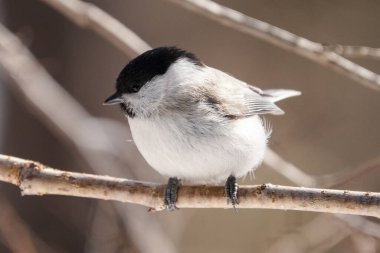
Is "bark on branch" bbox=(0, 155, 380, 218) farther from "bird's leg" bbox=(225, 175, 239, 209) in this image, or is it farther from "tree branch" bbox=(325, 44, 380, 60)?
"tree branch" bbox=(325, 44, 380, 60)

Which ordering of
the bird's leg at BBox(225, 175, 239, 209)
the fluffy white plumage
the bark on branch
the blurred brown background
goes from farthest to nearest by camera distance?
the blurred brown background → the fluffy white plumage → the bird's leg at BBox(225, 175, 239, 209) → the bark on branch

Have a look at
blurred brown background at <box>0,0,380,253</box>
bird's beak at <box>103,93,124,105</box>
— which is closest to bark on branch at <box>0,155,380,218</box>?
bird's beak at <box>103,93,124,105</box>

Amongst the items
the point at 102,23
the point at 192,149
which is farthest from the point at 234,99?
the point at 102,23

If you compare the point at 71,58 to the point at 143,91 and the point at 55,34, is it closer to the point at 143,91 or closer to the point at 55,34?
the point at 55,34

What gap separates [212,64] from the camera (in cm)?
462

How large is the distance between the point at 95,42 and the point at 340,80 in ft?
6.36

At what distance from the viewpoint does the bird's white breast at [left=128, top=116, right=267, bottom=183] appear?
2209 mm

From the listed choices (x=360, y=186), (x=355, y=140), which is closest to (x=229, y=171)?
(x=360, y=186)

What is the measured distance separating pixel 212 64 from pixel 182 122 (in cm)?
244

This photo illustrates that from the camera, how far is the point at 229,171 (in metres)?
2.35

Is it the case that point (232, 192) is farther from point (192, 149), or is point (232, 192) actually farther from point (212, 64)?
point (212, 64)

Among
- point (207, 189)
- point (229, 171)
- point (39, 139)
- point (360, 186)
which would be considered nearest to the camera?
point (207, 189)

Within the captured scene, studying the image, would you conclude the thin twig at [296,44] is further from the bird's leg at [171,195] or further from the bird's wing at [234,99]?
the bird's leg at [171,195]

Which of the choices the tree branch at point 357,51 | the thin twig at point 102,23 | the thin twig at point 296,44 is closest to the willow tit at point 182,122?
the thin twig at point 296,44
